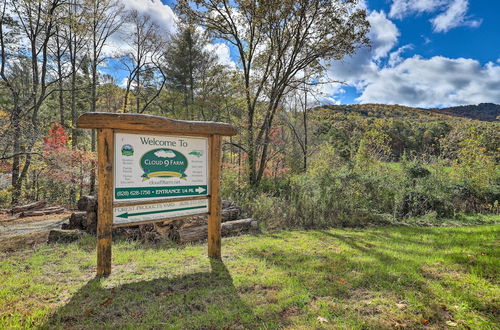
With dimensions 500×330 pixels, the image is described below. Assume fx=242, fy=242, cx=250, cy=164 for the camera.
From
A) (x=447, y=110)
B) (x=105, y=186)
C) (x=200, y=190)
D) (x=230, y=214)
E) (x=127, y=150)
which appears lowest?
(x=230, y=214)

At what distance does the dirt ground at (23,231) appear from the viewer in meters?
5.03

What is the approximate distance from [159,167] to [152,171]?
0.13 metres

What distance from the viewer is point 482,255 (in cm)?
411

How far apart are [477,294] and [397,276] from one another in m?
0.85

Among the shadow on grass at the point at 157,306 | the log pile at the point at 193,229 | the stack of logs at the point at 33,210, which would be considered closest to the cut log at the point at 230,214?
the log pile at the point at 193,229

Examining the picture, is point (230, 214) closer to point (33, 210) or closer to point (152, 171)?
point (152, 171)

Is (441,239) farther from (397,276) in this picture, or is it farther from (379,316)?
(379,316)

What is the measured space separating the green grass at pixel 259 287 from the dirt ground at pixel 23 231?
56 centimetres

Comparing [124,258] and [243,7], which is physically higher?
[243,7]

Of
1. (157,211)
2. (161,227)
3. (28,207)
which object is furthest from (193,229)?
(28,207)

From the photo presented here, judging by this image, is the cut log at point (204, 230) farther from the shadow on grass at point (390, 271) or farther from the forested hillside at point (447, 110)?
the forested hillside at point (447, 110)

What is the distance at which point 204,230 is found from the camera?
5824mm

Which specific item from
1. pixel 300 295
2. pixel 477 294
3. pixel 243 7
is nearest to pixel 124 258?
pixel 300 295

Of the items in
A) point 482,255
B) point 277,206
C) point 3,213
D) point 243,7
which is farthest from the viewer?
point 243,7
